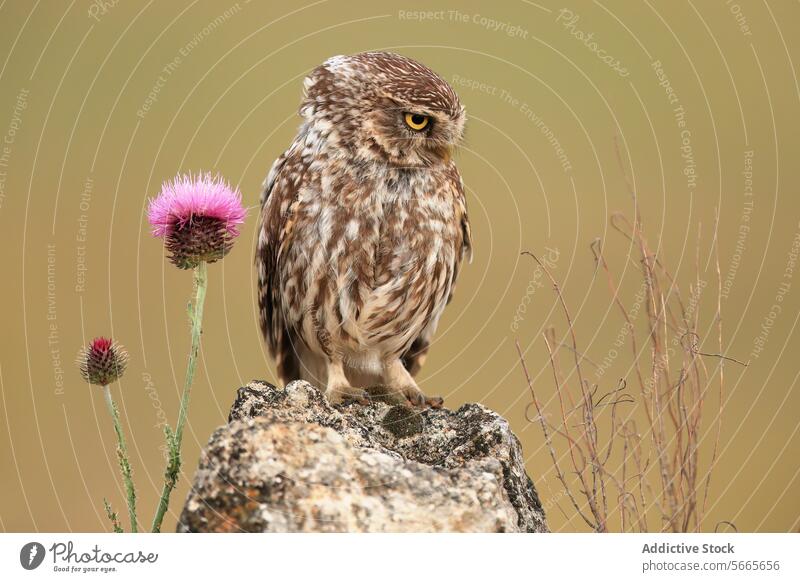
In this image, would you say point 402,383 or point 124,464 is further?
point 402,383

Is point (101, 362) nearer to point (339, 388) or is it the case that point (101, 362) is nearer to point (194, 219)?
point (194, 219)

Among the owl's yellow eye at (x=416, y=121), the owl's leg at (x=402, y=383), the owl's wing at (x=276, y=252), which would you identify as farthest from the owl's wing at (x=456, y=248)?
the owl's wing at (x=276, y=252)

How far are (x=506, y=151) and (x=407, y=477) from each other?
9260 millimetres

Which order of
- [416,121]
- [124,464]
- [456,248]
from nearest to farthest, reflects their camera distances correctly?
[124,464] < [416,121] < [456,248]

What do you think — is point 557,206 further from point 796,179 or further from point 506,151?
point 796,179

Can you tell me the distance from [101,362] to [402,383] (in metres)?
2.10

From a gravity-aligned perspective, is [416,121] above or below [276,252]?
above

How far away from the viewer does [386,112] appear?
5.63 meters

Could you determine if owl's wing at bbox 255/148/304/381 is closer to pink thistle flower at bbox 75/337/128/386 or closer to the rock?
pink thistle flower at bbox 75/337/128/386

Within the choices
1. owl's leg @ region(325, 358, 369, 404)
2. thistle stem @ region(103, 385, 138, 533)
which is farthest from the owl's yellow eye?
thistle stem @ region(103, 385, 138, 533)

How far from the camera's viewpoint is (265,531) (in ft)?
13.9

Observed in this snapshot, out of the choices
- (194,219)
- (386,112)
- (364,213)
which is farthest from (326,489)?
(386,112)

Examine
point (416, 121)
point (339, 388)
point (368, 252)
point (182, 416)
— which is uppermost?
point (416, 121)

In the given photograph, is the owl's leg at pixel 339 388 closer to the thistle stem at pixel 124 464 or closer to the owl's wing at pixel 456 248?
the owl's wing at pixel 456 248
